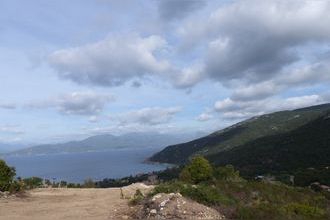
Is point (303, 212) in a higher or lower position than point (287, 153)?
lower

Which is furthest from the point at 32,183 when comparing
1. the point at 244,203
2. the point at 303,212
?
the point at 303,212

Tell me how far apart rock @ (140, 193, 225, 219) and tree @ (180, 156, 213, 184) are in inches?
403

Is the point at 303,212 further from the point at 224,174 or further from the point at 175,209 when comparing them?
the point at 224,174

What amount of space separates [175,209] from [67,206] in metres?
4.61

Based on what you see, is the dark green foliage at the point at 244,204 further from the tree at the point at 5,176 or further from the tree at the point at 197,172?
the tree at the point at 5,176

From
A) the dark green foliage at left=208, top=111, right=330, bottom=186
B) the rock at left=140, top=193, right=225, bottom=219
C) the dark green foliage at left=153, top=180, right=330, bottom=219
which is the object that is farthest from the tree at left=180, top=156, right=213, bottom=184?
the dark green foliage at left=208, top=111, right=330, bottom=186

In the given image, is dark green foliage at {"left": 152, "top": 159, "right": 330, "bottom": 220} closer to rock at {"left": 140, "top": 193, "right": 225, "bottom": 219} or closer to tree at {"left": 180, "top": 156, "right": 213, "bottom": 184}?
rock at {"left": 140, "top": 193, "right": 225, "bottom": 219}

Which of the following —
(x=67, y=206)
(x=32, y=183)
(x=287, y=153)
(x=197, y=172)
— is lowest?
(x=67, y=206)

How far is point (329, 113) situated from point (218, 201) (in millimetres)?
157567

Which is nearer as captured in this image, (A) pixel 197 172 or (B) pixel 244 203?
(B) pixel 244 203

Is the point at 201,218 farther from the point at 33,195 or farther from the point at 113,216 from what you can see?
the point at 33,195

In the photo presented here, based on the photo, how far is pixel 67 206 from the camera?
17.0 m

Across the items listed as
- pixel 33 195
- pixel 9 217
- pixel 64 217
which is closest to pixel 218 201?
pixel 64 217

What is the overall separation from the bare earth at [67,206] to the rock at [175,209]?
796 mm
